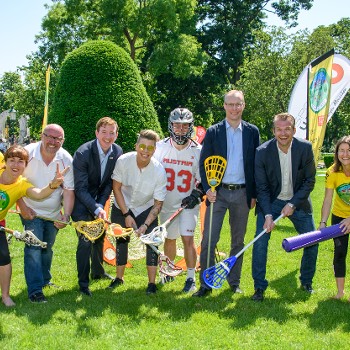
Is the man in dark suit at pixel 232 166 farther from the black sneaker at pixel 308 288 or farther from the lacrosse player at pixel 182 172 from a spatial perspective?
the black sneaker at pixel 308 288

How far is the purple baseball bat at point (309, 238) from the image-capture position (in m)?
4.89

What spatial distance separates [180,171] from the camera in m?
5.85

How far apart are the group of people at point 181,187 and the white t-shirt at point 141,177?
0.04 ft

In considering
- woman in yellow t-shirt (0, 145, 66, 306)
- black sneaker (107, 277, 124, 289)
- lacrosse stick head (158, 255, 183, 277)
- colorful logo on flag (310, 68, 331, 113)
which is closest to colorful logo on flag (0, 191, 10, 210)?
woman in yellow t-shirt (0, 145, 66, 306)

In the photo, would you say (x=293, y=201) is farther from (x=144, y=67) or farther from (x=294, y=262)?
(x=144, y=67)

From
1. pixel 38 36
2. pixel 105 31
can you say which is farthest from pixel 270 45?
pixel 38 36

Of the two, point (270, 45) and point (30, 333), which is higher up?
point (270, 45)

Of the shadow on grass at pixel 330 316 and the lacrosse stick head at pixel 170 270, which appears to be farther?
the lacrosse stick head at pixel 170 270

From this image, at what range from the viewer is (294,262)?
7.36 m

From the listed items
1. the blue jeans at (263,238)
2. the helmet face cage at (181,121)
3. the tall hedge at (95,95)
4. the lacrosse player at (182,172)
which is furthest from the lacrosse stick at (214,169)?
A: the tall hedge at (95,95)

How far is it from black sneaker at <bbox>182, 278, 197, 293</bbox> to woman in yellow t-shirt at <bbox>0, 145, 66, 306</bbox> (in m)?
1.96

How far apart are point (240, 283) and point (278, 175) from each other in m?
1.60

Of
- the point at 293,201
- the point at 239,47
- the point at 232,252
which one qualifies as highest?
the point at 239,47

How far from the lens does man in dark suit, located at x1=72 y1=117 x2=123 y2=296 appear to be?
5.38 metres
